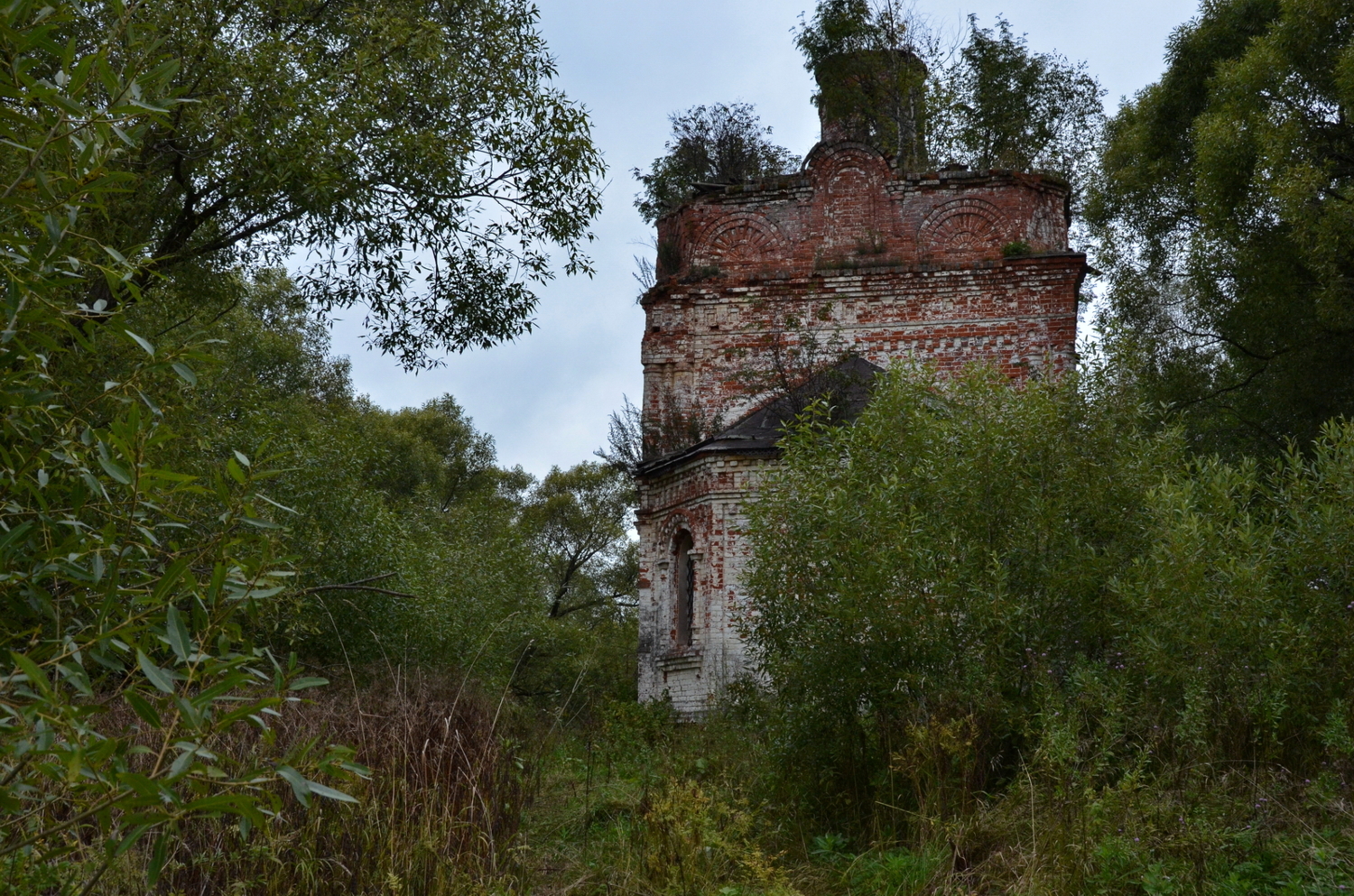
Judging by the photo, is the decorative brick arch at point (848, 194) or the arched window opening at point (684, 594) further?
the decorative brick arch at point (848, 194)

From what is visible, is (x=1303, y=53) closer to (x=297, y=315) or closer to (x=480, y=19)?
(x=480, y=19)

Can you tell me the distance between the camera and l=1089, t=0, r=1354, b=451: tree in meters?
16.3

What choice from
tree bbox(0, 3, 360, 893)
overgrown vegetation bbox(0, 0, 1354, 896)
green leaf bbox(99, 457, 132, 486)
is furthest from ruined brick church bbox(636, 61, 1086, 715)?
green leaf bbox(99, 457, 132, 486)

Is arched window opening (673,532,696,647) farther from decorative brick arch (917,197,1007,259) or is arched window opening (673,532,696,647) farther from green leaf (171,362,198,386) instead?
green leaf (171,362,198,386)

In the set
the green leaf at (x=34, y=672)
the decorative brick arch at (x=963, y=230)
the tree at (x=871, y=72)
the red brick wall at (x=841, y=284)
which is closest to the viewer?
the green leaf at (x=34, y=672)

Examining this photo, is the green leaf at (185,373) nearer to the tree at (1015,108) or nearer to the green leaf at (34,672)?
the green leaf at (34,672)

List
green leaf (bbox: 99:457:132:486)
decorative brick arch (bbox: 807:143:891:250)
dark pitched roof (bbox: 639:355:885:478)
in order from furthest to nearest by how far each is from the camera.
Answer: decorative brick arch (bbox: 807:143:891:250), dark pitched roof (bbox: 639:355:885:478), green leaf (bbox: 99:457:132:486)

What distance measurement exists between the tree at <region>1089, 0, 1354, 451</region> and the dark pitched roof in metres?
3.71

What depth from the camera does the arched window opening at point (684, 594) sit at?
1617 centimetres

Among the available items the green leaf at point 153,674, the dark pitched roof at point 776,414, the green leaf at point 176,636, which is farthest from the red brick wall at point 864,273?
the green leaf at point 153,674

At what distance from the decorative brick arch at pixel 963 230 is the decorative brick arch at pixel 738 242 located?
2359 millimetres

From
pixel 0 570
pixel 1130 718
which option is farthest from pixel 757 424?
pixel 0 570

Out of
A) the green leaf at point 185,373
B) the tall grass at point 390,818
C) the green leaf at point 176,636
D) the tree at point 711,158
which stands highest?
the tree at point 711,158

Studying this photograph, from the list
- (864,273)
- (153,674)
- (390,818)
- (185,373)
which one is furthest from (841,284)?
(153,674)
